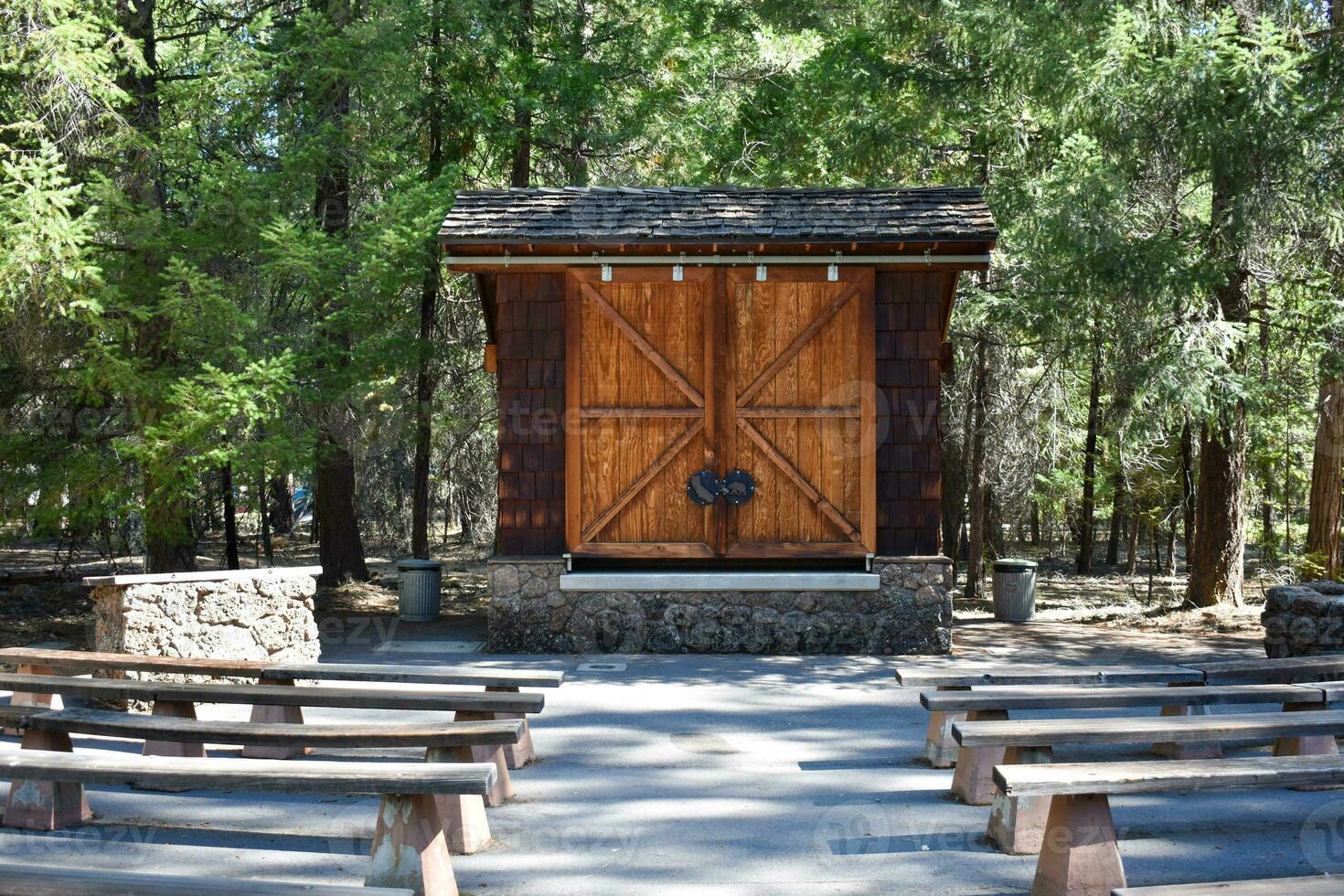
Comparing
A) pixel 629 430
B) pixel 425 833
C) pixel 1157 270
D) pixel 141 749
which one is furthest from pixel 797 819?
pixel 1157 270

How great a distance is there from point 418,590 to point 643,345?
446 centimetres

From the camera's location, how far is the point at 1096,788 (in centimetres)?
424

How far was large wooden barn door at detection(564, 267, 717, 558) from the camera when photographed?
1091cm

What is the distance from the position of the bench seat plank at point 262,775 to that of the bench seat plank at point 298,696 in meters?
1.42

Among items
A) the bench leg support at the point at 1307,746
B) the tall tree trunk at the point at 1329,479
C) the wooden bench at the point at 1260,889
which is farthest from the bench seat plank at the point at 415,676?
the tall tree trunk at the point at 1329,479

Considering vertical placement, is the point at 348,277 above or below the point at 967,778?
above

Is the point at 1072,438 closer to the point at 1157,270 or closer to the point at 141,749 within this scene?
the point at 1157,270

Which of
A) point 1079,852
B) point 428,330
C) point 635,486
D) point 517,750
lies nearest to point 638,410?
point 635,486

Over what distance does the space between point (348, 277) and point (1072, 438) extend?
12464 mm

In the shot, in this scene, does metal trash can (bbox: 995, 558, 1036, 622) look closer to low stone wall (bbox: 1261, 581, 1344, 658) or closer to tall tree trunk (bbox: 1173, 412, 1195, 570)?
tall tree trunk (bbox: 1173, 412, 1195, 570)

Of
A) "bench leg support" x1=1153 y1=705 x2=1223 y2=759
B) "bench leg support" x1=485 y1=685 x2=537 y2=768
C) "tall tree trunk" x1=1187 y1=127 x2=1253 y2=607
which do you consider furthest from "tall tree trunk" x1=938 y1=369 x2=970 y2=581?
"bench leg support" x1=485 y1=685 x2=537 y2=768

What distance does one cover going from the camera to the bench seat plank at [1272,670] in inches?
256

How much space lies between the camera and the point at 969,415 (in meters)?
17.0

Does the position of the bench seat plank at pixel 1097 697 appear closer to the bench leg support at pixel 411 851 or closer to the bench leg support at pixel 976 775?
the bench leg support at pixel 976 775
